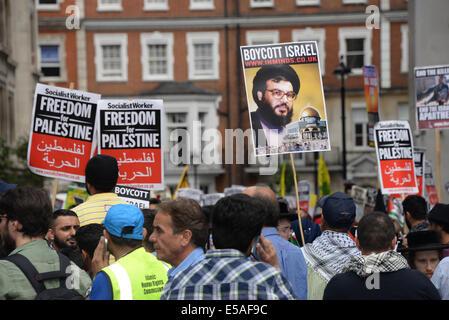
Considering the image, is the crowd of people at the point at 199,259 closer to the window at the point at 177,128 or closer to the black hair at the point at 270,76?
the black hair at the point at 270,76

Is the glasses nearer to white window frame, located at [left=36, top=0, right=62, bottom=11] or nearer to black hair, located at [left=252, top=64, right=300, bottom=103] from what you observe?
black hair, located at [left=252, top=64, right=300, bottom=103]

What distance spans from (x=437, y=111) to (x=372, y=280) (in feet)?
26.4

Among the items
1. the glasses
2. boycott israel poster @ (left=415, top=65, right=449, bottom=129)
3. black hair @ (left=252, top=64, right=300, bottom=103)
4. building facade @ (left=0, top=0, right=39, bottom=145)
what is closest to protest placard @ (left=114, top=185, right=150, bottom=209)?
black hair @ (left=252, top=64, right=300, bottom=103)

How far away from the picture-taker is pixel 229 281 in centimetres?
332

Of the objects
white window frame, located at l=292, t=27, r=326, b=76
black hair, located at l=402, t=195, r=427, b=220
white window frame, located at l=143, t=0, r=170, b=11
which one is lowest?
black hair, located at l=402, t=195, r=427, b=220

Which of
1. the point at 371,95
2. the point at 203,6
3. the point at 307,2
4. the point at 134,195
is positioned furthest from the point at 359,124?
the point at 134,195

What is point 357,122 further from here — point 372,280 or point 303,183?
point 372,280

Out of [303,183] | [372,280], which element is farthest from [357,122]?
[372,280]

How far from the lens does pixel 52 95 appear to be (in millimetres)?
8023

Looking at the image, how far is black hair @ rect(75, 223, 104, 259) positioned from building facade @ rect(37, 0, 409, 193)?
117 ft

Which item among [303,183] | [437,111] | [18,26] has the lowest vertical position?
[303,183]

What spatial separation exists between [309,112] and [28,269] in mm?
4737

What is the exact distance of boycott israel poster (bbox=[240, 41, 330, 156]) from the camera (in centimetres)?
793
